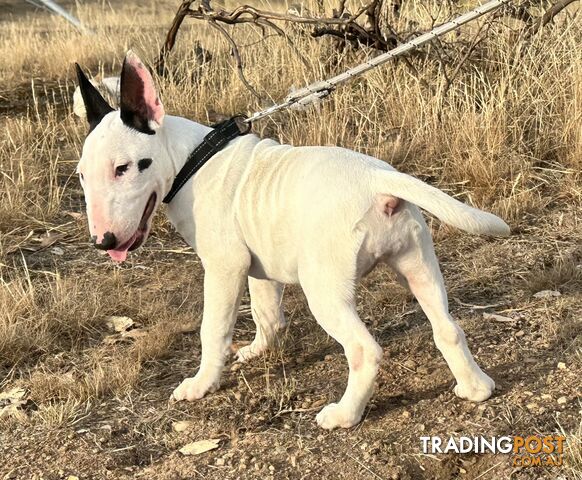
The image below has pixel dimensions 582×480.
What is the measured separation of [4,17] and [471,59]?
550 inches

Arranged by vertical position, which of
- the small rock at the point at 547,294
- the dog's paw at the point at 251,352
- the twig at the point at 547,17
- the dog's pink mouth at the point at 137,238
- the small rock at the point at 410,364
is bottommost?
the dog's paw at the point at 251,352

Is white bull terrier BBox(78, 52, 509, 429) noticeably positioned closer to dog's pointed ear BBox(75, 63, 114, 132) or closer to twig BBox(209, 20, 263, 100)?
dog's pointed ear BBox(75, 63, 114, 132)

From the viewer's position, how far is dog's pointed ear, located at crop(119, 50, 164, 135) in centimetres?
272

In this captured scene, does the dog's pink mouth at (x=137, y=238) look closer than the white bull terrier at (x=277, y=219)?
No

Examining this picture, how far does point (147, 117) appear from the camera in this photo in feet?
9.30

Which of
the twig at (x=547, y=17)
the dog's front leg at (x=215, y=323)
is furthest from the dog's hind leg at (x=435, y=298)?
the twig at (x=547, y=17)


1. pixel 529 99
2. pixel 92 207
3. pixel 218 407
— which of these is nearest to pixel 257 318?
pixel 218 407

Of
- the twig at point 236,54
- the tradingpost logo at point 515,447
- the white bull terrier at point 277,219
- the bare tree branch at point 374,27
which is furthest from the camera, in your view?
the twig at point 236,54

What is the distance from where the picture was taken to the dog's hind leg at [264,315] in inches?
133

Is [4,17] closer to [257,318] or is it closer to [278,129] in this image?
[278,129]

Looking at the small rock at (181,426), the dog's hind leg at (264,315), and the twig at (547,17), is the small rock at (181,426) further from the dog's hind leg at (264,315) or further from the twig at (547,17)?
the twig at (547,17)

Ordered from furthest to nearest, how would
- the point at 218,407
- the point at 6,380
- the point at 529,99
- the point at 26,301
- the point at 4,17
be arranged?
the point at 4,17 → the point at 529,99 → the point at 26,301 → the point at 6,380 → the point at 218,407

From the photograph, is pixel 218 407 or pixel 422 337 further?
pixel 422 337

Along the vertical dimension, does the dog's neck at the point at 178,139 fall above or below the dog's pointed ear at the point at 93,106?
below
